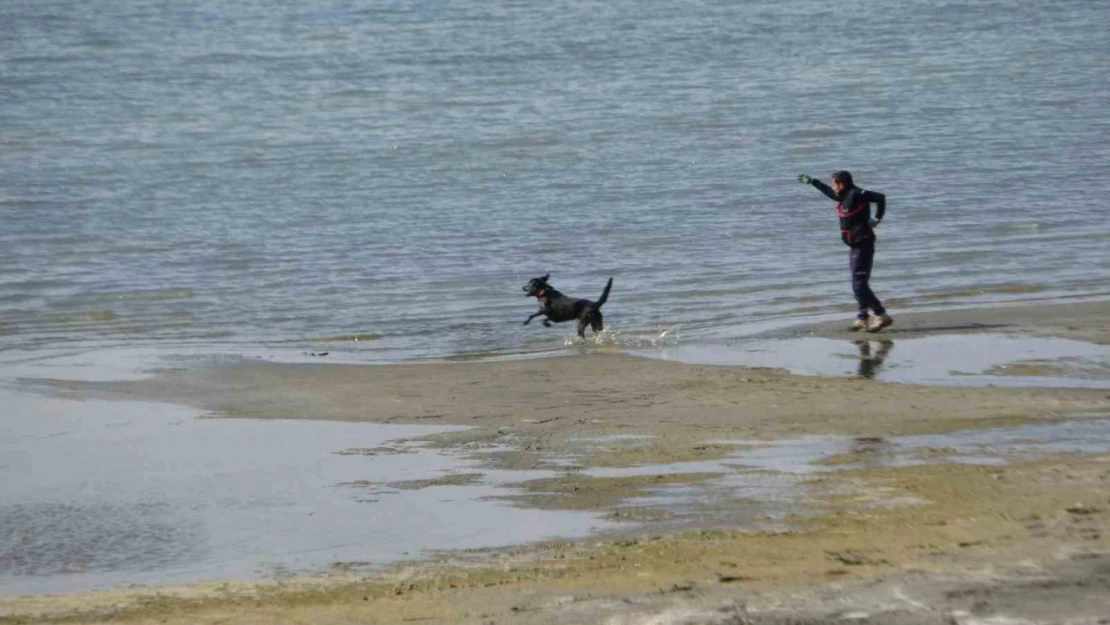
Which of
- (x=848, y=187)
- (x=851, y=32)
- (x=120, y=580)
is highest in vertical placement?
(x=851, y=32)

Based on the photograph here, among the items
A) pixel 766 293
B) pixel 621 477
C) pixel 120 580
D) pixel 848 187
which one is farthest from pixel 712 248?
pixel 120 580

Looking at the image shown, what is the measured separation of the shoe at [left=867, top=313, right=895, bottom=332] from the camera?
534 inches

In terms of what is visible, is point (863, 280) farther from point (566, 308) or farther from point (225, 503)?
point (225, 503)

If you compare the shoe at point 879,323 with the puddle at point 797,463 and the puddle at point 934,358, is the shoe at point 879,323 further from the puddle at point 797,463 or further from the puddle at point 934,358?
the puddle at point 797,463

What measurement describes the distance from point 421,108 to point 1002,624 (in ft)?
92.0

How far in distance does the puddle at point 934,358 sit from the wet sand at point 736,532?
1.58 feet

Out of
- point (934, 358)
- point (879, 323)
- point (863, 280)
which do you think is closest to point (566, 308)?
point (863, 280)

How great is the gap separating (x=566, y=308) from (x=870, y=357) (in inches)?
113

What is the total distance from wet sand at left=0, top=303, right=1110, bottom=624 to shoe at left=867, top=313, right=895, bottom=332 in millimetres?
2048

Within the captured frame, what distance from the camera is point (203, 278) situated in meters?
18.8

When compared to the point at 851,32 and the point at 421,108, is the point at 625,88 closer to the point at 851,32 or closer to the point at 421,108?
the point at 421,108

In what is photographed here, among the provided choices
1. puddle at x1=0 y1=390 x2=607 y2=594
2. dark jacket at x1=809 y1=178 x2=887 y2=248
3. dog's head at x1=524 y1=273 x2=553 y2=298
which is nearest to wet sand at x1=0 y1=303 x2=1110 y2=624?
puddle at x1=0 y1=390 x2=607 y2=594

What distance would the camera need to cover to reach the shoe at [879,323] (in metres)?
13.6

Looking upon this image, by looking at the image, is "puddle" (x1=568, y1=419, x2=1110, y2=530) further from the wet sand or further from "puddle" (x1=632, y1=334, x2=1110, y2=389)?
"puddle" (x1=632, y1=334, x2=1110, y2=389)
